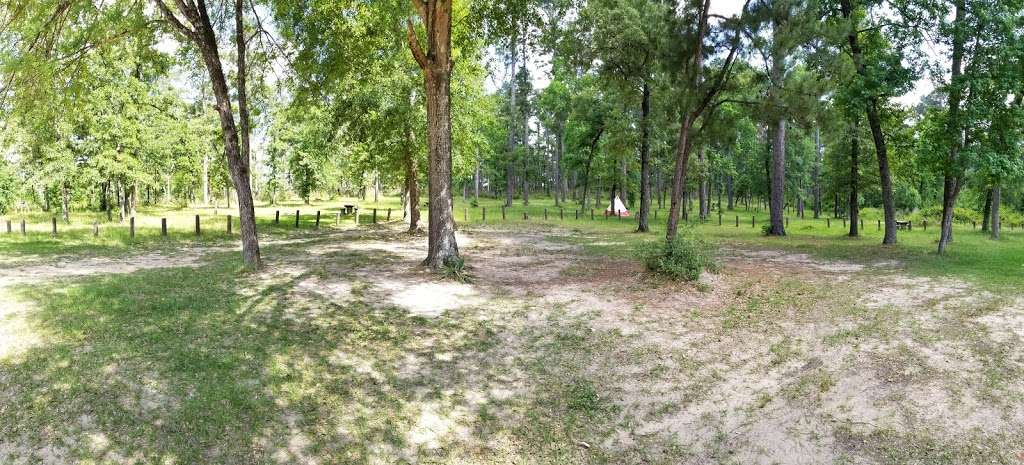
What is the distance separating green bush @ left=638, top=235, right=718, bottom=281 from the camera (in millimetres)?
11648

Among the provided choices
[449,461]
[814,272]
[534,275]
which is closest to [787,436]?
[449,461]

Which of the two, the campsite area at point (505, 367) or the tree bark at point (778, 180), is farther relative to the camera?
the tree bark at point (778, 180)

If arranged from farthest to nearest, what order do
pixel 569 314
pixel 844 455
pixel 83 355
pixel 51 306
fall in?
pixel 569 314
pixel 51 306
pixel 83 355
pixel 844 455

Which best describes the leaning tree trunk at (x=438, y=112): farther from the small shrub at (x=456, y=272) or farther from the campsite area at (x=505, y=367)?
the campsite area at (x=505, y=367)

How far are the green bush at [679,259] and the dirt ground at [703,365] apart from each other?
33 centimetres

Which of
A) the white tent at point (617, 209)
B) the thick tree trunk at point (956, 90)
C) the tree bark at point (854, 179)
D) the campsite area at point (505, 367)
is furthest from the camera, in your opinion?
the white tent at point (617, 209)

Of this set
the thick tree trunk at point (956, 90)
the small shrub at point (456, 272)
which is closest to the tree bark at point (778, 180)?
the thick tree trunk at point (956, 90)

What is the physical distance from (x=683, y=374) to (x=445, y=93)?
27.6ft

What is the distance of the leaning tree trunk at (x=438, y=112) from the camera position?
12812 millimetres

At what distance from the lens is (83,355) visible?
7043mm

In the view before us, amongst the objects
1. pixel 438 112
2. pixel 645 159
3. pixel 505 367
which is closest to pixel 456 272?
pixel 438 112

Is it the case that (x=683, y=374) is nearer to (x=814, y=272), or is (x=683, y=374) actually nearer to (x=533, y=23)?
(x=814, y=272)

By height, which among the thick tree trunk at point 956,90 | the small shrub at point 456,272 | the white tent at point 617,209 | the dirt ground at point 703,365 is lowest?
the dirt ground at point 703,365

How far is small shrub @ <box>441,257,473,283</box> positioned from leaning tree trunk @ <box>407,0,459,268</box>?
0.29 feet
